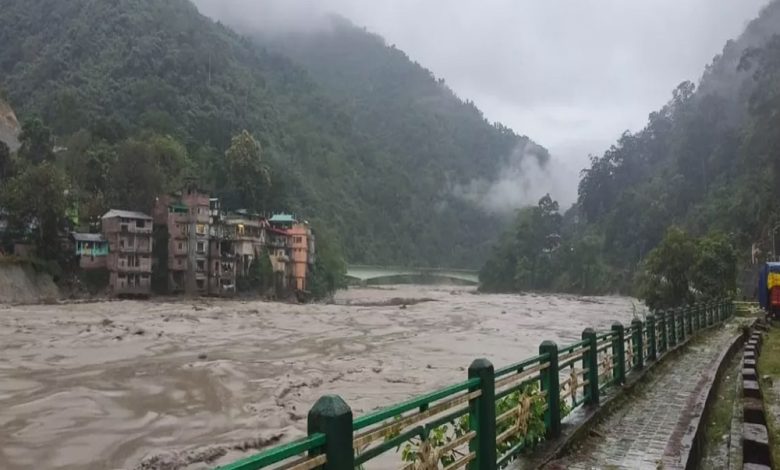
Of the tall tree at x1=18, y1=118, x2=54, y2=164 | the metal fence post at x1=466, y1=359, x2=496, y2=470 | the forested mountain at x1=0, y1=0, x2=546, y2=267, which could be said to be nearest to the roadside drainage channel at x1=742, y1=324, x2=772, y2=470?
the metal fence post at x1=466, y1=359, x2=496, y2=470

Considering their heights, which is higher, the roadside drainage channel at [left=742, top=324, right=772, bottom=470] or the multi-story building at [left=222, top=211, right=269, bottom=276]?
the multi-story building at [left=222, top=211, right=269, bottom=276]

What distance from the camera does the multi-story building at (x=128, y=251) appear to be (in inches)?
2066

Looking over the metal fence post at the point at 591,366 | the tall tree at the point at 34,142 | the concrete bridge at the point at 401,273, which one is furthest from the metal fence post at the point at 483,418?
the concrete bridge at the point at 401,273

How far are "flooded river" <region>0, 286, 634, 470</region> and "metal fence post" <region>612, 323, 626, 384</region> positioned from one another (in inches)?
234

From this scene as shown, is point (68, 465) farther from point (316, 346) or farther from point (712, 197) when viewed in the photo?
point (712, 197)

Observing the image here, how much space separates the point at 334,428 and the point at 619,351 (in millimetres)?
7778

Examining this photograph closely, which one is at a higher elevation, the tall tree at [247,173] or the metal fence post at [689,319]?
the tall tree at [247,173]

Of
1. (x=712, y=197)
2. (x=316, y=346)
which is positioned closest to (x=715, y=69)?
(x=712, y=197)

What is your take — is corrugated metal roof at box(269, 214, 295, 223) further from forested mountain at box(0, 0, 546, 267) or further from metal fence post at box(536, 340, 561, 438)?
metal fence post at box(536, 340, 561, 438)

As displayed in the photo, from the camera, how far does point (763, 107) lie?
70625mm

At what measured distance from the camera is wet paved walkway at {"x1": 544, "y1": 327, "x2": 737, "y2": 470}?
647cm

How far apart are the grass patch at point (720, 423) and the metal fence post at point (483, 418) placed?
2825 millimetres

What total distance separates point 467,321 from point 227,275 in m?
26.3

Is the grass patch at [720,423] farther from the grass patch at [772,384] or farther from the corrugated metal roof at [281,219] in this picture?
the corrugated metal roof at [281,219]
